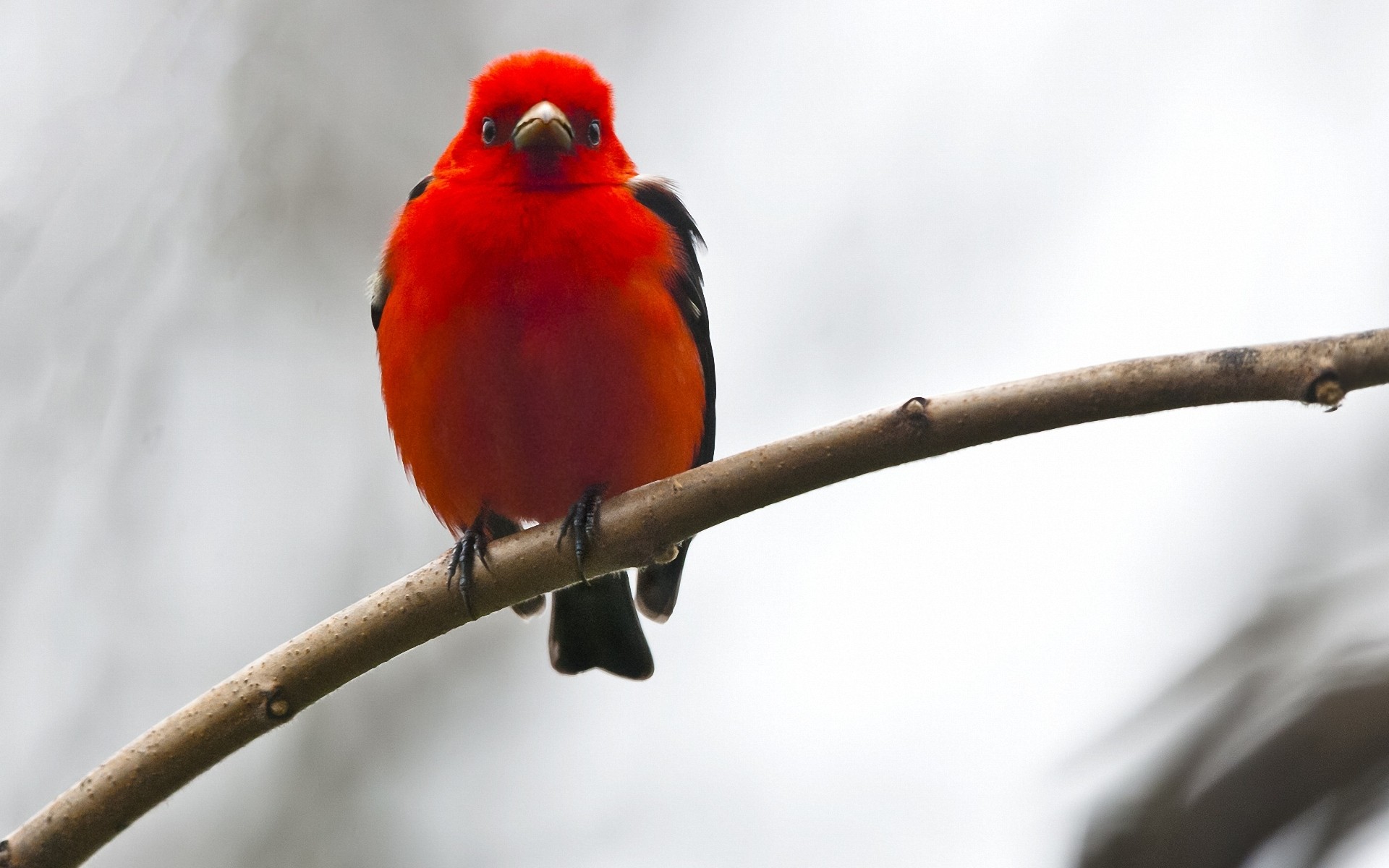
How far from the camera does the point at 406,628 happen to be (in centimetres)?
363

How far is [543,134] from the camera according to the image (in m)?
5.18

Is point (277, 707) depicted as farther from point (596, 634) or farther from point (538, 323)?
point (596, 634)

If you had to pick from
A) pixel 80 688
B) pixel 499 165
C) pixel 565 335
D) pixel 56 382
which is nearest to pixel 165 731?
pixel 565 335

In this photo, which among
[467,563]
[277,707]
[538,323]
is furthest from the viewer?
[538,323]

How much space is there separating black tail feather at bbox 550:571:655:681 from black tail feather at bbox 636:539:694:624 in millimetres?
261

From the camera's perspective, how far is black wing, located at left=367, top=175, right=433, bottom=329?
206 inches

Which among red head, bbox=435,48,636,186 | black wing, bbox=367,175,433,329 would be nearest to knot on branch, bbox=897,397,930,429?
A: red head, bbox=435,48,636,186

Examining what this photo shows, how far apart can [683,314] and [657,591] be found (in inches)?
44.4

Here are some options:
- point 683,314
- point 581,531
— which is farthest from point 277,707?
point 683,314

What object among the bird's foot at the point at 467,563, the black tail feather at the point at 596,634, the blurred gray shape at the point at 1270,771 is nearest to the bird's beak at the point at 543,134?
the bird's foot at the point at 467,563

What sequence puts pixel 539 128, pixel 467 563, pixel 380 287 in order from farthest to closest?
pixel 380 287, pixel 539 128, pixel 467 563

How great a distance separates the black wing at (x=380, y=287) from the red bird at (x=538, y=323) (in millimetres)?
16

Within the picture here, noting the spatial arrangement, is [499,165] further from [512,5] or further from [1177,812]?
[512,5]

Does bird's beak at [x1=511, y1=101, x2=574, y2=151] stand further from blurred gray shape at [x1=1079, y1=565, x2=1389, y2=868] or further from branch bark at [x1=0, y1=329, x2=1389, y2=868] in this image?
blurred gray shape at [x1=1079, y1=565, x2=1389, y2=868]
